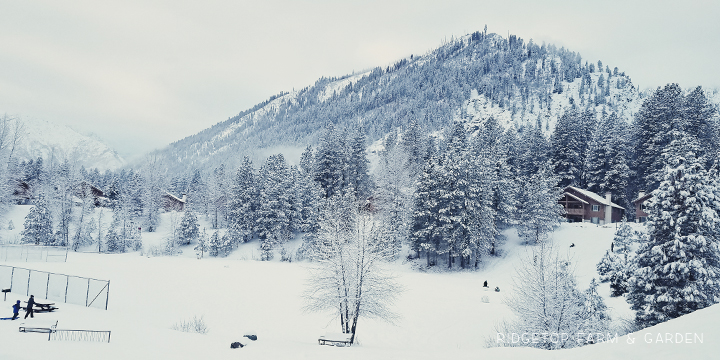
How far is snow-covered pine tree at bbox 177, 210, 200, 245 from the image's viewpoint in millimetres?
63062

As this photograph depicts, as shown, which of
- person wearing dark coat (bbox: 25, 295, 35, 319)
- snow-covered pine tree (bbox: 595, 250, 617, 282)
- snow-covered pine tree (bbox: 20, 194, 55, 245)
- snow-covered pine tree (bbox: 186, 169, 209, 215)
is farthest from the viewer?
snow-covered pine tree (bbox: 186, 169, 209, 215)

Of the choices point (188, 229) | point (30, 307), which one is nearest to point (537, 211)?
point (30, 307)

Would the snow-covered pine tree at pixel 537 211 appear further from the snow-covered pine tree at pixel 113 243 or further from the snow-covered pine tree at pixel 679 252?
the snow-covered pine tree at pixel 113 243

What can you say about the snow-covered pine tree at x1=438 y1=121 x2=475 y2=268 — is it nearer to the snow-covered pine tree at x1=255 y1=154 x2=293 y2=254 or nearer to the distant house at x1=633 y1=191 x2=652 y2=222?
the snow-covered pine tree at x1=255 y1=154 x2=293 y2=254

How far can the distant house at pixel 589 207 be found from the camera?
2219 inches

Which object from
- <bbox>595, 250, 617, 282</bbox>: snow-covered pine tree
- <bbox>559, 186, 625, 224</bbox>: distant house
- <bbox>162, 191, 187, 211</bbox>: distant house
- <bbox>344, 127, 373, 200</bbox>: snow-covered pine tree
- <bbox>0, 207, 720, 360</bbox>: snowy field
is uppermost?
<bbox>344, 127, 373, 200</bbox>: snow-covered pine tree

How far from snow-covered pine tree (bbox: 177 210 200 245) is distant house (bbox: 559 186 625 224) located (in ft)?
207

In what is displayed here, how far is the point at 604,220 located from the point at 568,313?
48.5 m

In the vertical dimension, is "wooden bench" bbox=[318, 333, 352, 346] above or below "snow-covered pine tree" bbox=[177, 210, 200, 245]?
below

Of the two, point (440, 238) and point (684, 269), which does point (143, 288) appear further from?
point (684, 269)

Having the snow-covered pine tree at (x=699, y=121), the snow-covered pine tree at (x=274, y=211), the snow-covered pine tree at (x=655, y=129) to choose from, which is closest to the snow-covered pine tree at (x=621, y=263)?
the snow-covered pine tree at (x=655, y=129)

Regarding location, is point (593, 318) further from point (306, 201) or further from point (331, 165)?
point (331, 165)

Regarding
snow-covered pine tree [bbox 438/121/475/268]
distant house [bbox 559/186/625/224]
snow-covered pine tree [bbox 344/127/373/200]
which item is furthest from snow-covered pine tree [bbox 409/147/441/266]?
distant house [bbox 559/186/625/224]

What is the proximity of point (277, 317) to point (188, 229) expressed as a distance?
147 feet
